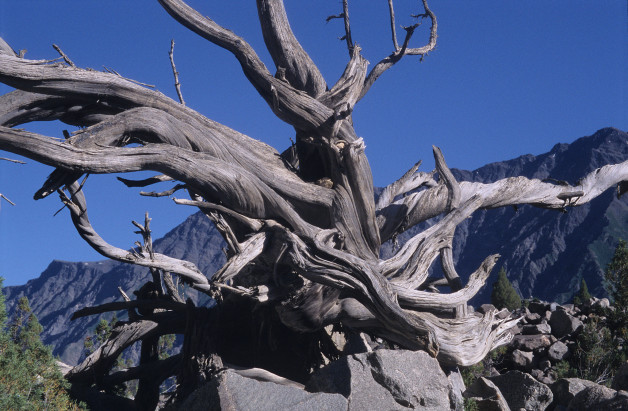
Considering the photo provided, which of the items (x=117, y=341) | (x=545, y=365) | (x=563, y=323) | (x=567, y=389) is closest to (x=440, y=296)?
(x=567, y=389)

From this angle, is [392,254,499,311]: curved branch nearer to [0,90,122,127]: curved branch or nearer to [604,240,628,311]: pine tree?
[604,240,628,311]: pine tree

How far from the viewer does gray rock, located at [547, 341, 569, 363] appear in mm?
11844

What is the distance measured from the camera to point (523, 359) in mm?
12094

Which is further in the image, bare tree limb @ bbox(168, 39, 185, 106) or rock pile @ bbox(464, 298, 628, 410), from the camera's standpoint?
bare tree limb @ bbox(168, 39, 185, 106)

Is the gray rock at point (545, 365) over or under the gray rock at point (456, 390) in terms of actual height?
over

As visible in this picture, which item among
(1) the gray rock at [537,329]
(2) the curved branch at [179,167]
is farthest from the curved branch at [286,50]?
(1) the gray rock at [537,329]

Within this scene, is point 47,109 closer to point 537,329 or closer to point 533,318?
point 537,329

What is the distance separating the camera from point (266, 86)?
33.3ft

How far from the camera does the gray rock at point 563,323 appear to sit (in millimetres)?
12633

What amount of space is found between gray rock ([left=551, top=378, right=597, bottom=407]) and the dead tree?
1215 millimetres

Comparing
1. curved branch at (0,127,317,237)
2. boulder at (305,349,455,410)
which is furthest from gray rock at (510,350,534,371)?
curved branch at (0,127,317,237)

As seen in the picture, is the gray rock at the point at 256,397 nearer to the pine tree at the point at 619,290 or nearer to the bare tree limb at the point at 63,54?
the bare tree limb at the point at 63,54

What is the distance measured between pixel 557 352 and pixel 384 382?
5.33m

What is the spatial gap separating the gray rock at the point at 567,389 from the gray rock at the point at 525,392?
0.61ft
